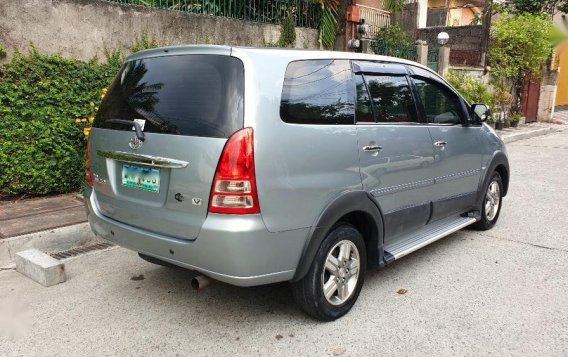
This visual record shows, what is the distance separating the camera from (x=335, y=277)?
3277 mm

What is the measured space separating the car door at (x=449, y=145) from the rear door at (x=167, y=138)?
197 centimetres

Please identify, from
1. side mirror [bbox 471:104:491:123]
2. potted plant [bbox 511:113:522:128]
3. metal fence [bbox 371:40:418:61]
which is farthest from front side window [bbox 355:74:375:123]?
potted plant [bbox 511:113:522:128]

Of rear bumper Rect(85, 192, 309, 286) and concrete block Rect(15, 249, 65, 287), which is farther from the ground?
rear bumper Rect(85, 192, 309, 286)

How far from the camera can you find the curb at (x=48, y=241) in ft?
14.0

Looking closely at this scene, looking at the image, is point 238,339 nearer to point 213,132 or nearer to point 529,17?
point 213,132

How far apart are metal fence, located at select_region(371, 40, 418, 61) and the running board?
7.12 metres

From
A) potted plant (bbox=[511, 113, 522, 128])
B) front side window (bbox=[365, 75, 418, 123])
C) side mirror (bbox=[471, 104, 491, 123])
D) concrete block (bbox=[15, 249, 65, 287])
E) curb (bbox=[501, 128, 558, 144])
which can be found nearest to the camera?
front side window (bbox=[365, 75, 418, 123])

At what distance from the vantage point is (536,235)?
16.9ft

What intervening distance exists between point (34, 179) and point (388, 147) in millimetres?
4031

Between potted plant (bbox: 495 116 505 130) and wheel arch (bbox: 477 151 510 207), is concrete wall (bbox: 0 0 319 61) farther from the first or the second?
potted plant (bbox: 495 116 505 130)

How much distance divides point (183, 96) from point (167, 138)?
0.28m

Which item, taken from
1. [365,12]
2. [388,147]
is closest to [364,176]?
[388,147]

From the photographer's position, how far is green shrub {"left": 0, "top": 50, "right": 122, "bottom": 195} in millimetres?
5234

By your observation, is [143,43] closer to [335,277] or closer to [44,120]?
[44,120]
